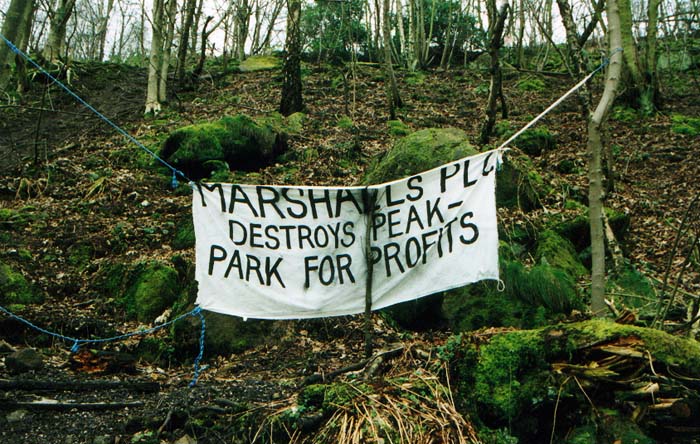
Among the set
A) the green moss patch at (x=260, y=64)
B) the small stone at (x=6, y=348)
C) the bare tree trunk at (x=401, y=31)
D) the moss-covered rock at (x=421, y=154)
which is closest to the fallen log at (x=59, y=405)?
the small stone at (x=6, y=348)

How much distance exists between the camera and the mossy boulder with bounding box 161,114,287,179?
993 cm

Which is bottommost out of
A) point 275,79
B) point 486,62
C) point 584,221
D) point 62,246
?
point 62,246

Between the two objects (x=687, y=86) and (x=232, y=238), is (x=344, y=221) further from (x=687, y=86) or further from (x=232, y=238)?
(x=687, y=86)

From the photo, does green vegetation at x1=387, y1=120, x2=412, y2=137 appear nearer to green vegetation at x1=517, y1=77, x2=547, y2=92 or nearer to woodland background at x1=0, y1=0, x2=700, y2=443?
woodland background at x1=0, y1=0, x2=700, y2=443

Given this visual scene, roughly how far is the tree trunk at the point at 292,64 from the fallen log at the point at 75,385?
9.24m

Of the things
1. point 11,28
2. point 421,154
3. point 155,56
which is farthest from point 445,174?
point 155,56

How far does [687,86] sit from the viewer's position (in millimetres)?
16156

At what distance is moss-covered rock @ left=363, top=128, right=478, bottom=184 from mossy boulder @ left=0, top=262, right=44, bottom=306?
4.31m

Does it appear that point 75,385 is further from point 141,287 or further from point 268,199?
point 141,287

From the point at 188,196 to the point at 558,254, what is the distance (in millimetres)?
5927

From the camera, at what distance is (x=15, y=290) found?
22.1 feet

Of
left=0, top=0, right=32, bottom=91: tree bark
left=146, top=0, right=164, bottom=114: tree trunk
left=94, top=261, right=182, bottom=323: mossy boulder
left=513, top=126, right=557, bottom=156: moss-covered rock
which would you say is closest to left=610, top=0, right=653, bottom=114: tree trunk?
left=513, top=126, right=557, bottom=156: moss-covered rock

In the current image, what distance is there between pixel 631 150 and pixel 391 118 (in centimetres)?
511

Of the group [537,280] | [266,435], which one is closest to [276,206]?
[266,435]
